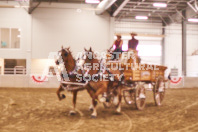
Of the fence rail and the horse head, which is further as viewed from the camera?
the fence rail

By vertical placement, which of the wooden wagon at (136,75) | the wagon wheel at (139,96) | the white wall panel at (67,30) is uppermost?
the white wall panel at (67,30)

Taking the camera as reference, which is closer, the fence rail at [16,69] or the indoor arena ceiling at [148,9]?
the fence rail at [16,69]

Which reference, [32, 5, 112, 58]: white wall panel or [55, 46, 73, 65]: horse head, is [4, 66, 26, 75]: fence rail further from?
[55, 46, 73, 65]: horse head

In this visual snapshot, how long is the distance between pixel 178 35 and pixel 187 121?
25854mm

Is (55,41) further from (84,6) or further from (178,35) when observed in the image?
(178,35)

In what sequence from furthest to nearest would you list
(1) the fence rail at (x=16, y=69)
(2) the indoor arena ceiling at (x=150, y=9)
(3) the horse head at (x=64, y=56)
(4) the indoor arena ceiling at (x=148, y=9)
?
(4) the indoor arena ceiling at (x=148, y=9)
(2) the indoor arena ceiling at (x=150, y=9)
(1) the fence rail at (x=16, y=69)
(3) the horse head at (x=64, y=56)

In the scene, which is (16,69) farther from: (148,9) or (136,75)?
(136,75)

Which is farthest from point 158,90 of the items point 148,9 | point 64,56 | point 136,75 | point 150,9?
point 150,9

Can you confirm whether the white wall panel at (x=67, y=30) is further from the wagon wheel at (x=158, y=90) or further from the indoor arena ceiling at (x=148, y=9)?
the wagon wheel at (x=158, y=90)

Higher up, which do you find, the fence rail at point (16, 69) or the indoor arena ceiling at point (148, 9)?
the indoor arena ceiling at point (148, 9)

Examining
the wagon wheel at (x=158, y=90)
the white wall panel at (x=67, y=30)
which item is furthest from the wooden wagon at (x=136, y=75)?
the white wall panel at (x=67, y=30)

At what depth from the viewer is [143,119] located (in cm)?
740

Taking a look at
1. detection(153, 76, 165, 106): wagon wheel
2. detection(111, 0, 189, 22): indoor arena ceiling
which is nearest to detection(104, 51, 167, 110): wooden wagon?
detection(153, 76, 165, 106): wagon wheel

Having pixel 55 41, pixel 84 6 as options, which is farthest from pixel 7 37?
pixel 84 6
